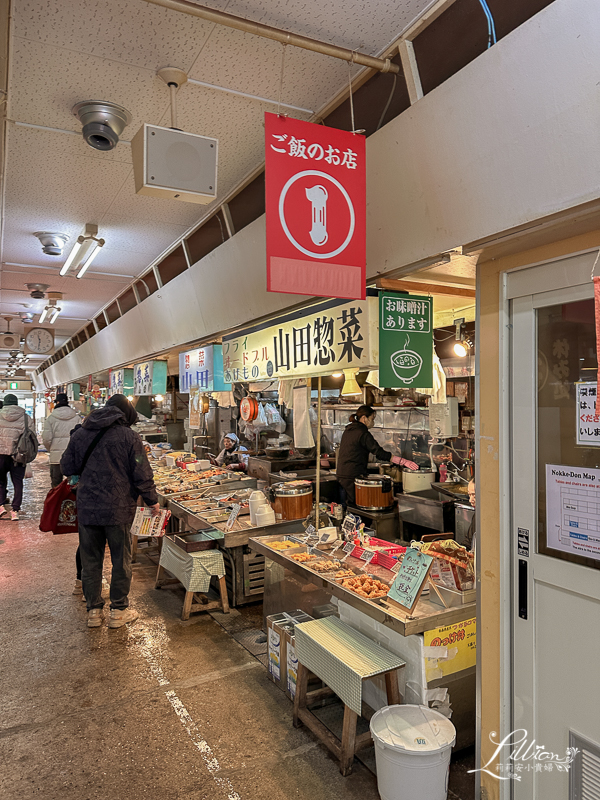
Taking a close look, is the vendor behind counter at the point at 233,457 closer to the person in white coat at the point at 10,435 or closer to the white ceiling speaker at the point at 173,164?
the person in white coat at the point at 10,435

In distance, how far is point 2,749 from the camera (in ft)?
10.9

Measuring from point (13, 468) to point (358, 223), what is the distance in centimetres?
940

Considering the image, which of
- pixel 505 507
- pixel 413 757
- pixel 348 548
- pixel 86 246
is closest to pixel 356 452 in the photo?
pixel 348 548

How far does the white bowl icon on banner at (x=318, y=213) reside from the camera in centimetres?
273

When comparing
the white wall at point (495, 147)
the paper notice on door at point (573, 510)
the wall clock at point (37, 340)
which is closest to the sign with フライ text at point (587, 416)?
the paper notice on door at point (573, 510)

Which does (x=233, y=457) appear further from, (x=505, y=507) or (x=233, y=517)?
(x=505, y=507)

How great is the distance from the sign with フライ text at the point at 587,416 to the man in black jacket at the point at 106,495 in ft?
13.6

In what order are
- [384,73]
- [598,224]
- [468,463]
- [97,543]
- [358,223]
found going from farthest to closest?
1. [468,463]
2. [97,543]
3. [384,73]
4. [358,223]
5. [598,224]

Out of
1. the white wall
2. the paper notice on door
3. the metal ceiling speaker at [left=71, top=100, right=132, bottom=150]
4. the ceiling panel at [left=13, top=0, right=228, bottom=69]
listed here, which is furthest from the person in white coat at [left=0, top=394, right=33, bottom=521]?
the paper notice on door

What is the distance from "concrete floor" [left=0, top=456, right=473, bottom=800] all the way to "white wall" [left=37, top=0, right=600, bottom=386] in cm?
310

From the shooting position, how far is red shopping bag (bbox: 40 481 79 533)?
222 inches

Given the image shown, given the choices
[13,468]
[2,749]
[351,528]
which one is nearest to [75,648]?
[2,749]

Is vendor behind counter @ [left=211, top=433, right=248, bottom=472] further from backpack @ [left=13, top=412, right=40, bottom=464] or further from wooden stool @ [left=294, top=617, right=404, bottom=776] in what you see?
wooden stool @ [left=294, top=617, right=404, bottom=776]

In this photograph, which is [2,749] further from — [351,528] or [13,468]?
[13,468]
